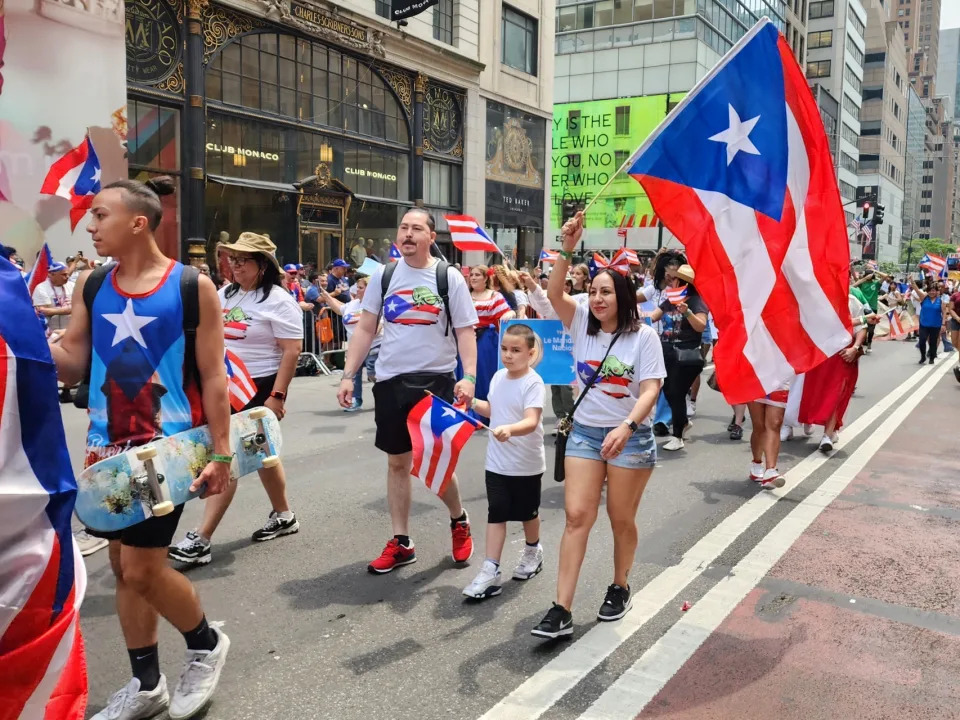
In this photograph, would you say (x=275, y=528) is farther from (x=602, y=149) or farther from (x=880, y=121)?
(x=880, y=121)

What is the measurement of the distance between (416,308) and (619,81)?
49812mm

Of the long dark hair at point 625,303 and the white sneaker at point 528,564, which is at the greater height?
the long dark hair at point 625,303

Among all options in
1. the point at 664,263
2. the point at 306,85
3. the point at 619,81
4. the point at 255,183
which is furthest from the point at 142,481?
the point at 619,81

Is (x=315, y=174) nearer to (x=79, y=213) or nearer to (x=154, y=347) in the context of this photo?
(x=79, y=213)

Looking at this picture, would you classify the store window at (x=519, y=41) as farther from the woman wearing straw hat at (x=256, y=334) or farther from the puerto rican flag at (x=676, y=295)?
the woman wearing straw hat at (x=256, y=334)

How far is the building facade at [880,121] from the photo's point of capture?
103188 mm

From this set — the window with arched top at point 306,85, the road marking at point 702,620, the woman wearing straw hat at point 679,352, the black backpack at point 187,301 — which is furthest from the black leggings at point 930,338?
the black backpack at point 187,301

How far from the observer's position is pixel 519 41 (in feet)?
97.6

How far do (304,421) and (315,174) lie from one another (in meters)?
13.0

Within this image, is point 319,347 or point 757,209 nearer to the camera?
point 757,209

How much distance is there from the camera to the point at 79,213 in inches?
306

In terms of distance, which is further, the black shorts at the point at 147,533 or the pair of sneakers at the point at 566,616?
the pair of sneakers at the point at 566,616

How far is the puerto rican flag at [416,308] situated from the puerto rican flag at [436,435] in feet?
1.44

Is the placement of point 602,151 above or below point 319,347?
above
